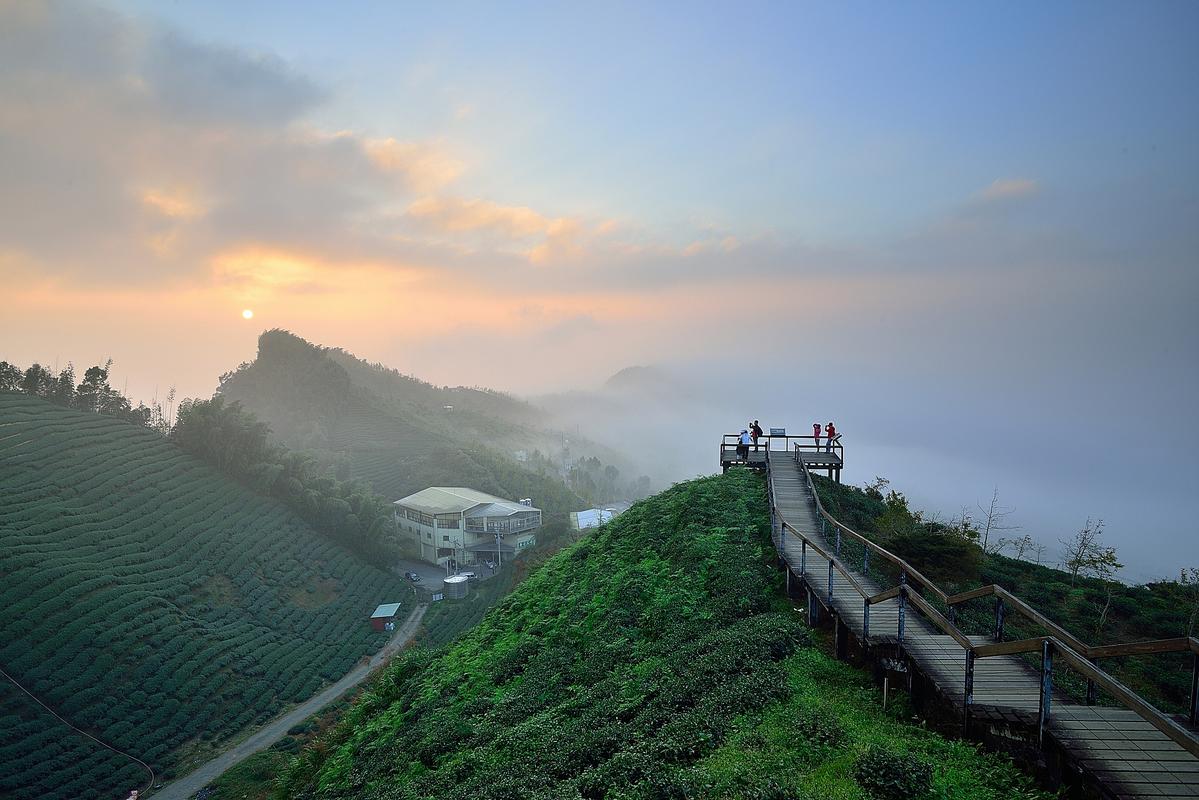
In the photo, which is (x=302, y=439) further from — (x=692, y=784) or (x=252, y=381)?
(x=692, y=784)

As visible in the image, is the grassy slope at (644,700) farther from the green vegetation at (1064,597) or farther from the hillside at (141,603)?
the hillside at (141,603)

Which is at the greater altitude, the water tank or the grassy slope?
the grassy slope

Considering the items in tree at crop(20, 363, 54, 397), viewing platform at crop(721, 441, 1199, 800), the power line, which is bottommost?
the power line

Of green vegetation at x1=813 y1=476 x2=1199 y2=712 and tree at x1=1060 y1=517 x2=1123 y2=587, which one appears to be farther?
tree at x1=1060 y1=517 x2=1123 y2=587

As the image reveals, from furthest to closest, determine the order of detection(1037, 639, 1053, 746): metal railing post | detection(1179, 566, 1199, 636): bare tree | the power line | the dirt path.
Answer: the power line < the dirt path < detection(1179, 566, 1199, 636): bare tree < detection(1037, 639, 1053, 746): metal railing post

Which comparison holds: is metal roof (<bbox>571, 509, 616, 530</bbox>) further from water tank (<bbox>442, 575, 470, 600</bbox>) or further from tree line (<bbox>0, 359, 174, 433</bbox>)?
tree line (<bbox>0, 359, 174, 433</bbox>)

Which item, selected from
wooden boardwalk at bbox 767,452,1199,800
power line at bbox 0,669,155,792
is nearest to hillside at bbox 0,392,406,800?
power line at bbox 0,669,155,792

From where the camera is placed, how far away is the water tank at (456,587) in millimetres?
72562

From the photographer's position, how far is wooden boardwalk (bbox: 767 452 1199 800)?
627 centimetres

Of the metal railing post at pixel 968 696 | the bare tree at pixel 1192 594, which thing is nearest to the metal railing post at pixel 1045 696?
the metal railing post at pixel 968 696

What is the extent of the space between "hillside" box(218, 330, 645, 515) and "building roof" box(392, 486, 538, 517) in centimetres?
1532

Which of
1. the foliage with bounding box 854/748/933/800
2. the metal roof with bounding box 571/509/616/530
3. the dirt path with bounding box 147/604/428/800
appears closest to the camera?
→ the foliage with bounding box 854/748/933/800

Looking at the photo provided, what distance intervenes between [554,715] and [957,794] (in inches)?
290

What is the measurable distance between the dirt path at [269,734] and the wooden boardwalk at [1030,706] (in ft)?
135
